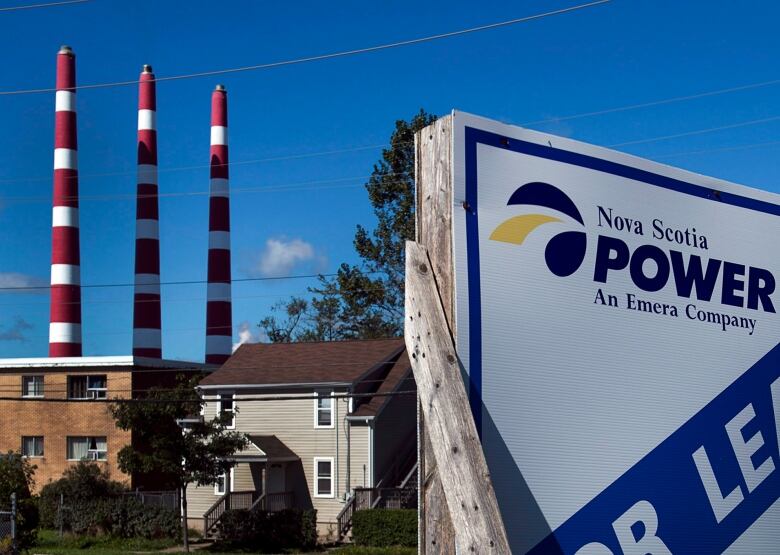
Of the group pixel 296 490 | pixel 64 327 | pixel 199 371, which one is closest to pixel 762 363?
pixel 296 490

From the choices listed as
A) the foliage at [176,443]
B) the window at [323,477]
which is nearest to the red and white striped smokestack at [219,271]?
the window at [323,477]

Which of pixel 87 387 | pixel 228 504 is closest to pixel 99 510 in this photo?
pixel 228 504

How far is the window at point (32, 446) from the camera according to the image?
44938 mm

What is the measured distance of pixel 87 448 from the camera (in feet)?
144

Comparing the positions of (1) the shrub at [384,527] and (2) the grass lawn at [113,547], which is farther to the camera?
(1) the shrub at [384,527]

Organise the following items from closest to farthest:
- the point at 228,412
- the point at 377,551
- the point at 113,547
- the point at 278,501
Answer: the point at 377,551 → the point at 113,547 → the point at 228,412 → the point at 278,501

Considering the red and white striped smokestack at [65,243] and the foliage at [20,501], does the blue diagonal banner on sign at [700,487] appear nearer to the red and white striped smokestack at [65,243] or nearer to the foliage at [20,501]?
the foliage at [20,501]

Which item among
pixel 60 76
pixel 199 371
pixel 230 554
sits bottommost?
pixel 230 554

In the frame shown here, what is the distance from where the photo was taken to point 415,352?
3439mm

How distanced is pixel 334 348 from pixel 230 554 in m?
11.2

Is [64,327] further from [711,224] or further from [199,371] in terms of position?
[711,224]

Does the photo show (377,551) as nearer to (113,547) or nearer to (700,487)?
(113,547)

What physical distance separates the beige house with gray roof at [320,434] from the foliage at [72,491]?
3.13 metres

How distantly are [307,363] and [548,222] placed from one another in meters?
38.1
